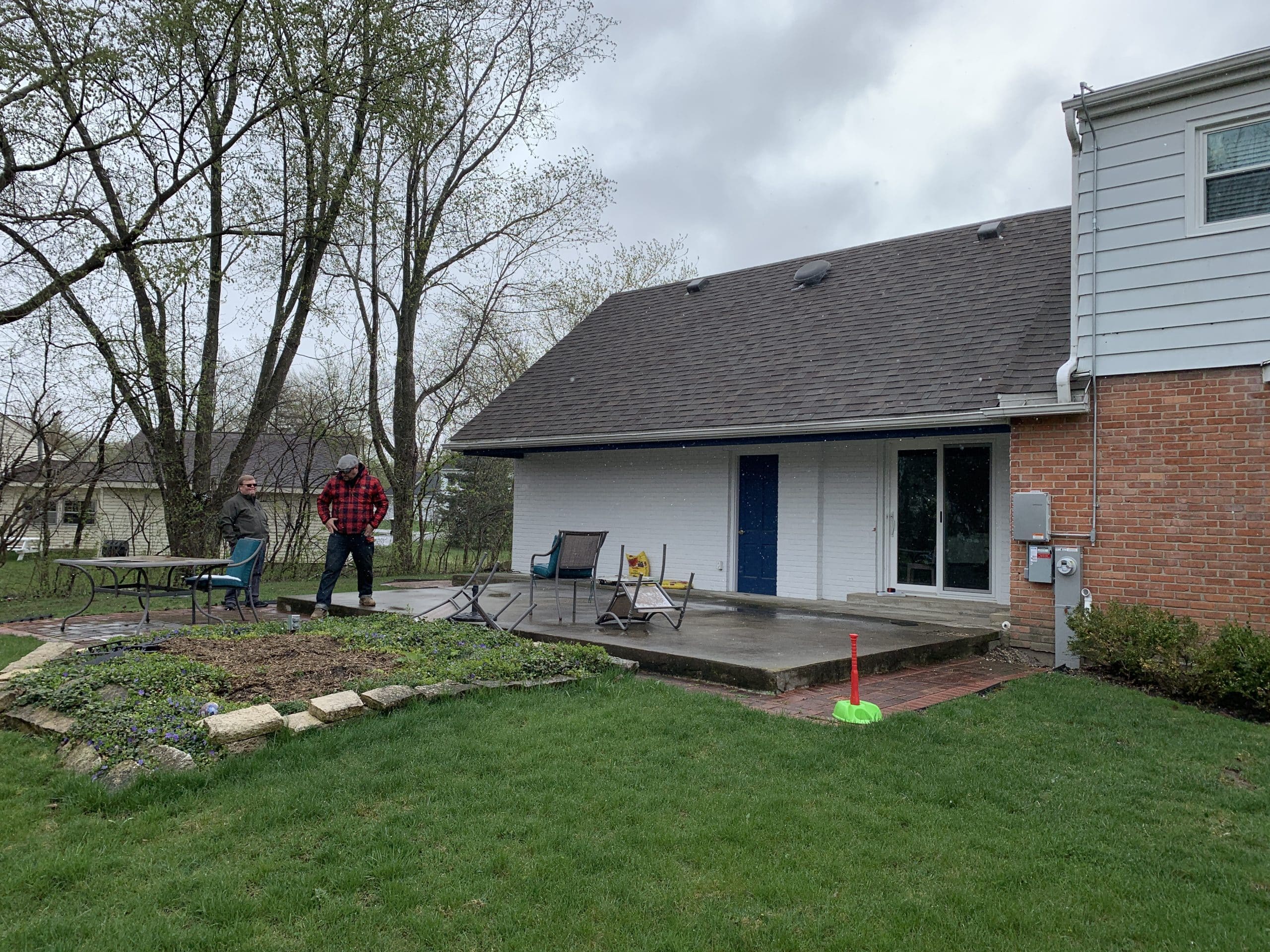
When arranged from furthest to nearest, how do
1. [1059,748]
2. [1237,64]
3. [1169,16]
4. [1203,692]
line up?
[1169,16]
[1237,64]
[1203,692]
[1059,748]

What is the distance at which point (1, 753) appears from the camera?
469 centimetres

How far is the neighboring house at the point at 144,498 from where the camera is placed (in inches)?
491

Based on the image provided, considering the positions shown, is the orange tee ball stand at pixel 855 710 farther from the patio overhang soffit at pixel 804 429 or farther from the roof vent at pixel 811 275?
the roof vent at pixel 811 275

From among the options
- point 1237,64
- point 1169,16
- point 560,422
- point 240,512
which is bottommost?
point 240,512

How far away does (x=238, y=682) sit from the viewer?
18.6ft

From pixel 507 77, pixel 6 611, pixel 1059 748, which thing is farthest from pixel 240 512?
pixel 507 77

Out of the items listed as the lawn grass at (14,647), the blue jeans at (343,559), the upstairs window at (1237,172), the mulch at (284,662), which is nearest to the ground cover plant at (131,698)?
the mulch at (284,662)

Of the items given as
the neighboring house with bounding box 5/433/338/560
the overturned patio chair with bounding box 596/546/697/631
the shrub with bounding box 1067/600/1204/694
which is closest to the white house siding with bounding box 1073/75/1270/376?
the shrub with bounding box 1067/600/1204/694

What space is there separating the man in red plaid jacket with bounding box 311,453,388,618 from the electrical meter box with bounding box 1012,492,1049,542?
255 inches

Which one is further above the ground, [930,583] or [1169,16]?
[1169,16]

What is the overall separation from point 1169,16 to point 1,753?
1106cm

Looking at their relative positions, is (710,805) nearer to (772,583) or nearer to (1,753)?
(1,753)

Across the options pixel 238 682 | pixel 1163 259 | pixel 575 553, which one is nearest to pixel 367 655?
pixel 238 682

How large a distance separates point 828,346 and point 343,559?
23.5 feet
